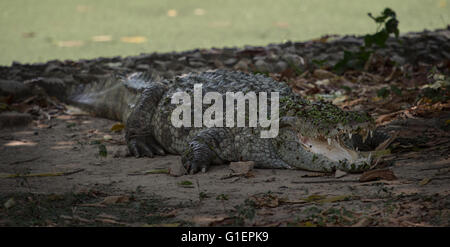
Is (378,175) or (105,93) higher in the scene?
(105,93)

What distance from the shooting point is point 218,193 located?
3725 mm

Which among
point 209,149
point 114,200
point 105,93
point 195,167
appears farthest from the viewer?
point 105,93

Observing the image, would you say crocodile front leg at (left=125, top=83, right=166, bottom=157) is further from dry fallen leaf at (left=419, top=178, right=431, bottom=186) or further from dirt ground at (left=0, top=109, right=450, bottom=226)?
dry fallen leaf at (left=419, top=178, right=431, bottom=186)

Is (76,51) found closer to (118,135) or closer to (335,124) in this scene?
(118,135)

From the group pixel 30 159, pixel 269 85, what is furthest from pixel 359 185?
pixel 30 159

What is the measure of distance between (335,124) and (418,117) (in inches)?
61.2

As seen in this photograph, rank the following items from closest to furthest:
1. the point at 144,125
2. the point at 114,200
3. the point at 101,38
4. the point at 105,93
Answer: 1. the point at 114,200
2. the point at 144,125
3. the point at 105,93
4. the point at 101,38

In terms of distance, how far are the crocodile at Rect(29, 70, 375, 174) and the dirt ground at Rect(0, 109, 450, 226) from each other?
12cm

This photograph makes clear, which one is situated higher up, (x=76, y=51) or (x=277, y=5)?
(x=277, y=5)

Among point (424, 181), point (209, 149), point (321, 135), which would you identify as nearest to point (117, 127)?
point (209, 149)

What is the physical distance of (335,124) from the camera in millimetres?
3934

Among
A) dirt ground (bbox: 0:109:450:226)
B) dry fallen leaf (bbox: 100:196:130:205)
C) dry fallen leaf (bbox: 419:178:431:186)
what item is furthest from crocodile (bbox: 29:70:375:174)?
dry fallen leaf (bbox: 100:196:130:205)

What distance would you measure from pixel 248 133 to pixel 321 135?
0.72 meters

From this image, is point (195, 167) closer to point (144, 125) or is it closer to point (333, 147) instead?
point (333, 147)
